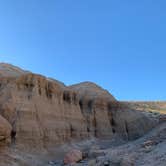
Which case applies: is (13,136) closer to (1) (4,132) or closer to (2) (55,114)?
(1) (4,132)

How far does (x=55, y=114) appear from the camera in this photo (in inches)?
872

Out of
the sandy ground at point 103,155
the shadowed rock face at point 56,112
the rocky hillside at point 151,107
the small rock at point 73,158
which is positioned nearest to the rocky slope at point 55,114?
the shadowed rock face at point 56,112

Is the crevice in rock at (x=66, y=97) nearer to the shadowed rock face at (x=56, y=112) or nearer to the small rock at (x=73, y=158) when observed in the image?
the shadowed rock face at (x=56, y=112)

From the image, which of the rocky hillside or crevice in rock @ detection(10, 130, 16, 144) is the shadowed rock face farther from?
the rocky hillside

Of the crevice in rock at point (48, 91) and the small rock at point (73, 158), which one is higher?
the crevice in rock at point (48, 91)

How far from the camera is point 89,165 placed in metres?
15.2

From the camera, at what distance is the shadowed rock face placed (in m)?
19.1

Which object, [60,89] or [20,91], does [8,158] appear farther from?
[60,89]

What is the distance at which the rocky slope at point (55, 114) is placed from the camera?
1892cm

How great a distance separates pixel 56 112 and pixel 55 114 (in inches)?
11.2

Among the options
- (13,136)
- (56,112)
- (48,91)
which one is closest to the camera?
(13,136)

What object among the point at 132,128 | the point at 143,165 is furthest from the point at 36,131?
the point at 132,128

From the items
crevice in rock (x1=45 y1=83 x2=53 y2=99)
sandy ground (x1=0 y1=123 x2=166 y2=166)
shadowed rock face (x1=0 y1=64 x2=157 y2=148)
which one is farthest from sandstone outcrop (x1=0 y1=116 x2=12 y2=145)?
crevice in rock (x1=45 y1=83 x2=53 y2=99)

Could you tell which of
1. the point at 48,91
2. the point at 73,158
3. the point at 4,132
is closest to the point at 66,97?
the point at 48,91
